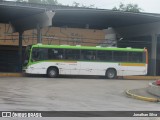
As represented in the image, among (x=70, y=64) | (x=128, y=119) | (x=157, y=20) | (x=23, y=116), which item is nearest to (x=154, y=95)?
(x=128, y=119)

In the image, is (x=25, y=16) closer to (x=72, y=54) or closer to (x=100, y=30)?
(x=72, y=54)

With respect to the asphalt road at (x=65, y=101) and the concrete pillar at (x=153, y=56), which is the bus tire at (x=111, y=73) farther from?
the asphalt road at (x=65, y=101)

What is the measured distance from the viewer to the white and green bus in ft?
115

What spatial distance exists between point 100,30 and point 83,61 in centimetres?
1895

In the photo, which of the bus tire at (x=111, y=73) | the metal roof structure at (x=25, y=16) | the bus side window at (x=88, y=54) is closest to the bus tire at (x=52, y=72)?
the bus side window at (x=88, y=54)

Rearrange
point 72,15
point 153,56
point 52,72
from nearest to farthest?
point 52,72 < point 72,15 < point 153,56

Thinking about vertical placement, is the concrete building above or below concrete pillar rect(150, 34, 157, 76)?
above

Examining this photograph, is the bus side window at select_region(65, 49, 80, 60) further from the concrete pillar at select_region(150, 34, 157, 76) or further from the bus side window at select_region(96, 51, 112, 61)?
the concrete pillar at select_region(150, 34, 157, 76)

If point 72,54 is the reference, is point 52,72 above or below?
below

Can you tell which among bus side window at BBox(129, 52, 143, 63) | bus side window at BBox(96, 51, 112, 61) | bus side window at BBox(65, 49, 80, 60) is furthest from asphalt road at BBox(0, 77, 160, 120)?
bus side window at BBox(129, 52, 143, 63)

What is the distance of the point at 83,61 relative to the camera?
36.2m

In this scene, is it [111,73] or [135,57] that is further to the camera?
[135,57]

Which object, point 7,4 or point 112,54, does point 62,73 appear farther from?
point 7,4

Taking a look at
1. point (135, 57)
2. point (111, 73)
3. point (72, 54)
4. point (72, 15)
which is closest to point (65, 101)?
point (72, 54)
